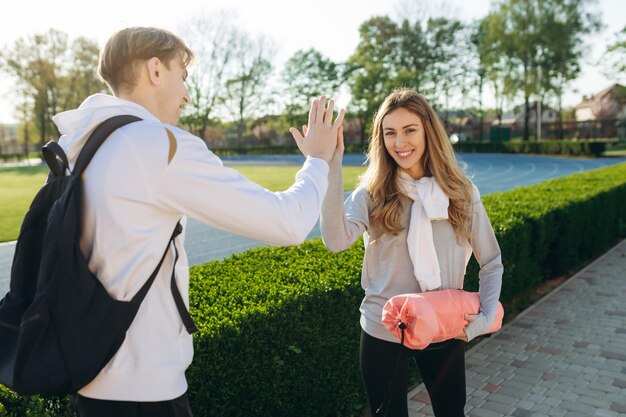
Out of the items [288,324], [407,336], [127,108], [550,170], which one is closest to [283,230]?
Answer: [127,108]

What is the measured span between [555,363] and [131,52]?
4721 mm

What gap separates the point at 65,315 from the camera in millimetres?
1242

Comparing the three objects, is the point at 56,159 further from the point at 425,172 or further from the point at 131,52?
the point at 425,172

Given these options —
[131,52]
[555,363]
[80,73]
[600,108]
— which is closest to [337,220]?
[131,52]

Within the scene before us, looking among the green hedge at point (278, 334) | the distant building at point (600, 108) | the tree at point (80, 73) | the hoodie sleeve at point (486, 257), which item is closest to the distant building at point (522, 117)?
the distant building at point (600, 108)

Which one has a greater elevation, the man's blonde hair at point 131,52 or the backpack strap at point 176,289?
the man's blonde hair at point 131,52

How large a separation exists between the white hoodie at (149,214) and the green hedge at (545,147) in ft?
126

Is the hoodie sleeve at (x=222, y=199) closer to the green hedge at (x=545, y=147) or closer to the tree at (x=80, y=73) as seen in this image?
the green hedge at (x=545, y=147)

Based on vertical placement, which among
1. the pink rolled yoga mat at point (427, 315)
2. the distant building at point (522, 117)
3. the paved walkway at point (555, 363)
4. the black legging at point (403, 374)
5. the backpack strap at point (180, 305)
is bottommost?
the paved walkway at point (555, 363)

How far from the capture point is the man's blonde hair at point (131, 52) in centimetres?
140

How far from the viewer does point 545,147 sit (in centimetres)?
4350

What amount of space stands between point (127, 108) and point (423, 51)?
60.9 meters

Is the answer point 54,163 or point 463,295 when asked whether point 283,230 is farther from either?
point 463,295

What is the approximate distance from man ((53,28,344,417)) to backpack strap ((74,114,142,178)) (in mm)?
16
